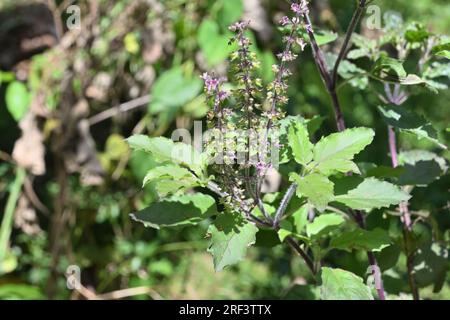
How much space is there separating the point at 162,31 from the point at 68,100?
433 mm

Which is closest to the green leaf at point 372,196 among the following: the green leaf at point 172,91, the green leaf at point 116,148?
the green leaf at point 172,91

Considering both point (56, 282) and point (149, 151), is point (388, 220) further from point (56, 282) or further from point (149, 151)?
point (56, 282)

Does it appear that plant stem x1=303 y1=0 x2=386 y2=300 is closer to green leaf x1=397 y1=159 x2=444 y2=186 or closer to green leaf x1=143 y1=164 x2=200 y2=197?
green leaf x1=397 y1=159 x2=444 y2=186

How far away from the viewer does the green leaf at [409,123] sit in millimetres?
943

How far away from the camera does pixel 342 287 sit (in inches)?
34.9

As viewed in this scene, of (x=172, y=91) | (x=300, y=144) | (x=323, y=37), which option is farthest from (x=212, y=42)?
(x=300, y=144)

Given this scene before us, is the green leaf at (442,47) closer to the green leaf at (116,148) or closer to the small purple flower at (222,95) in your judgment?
the small purple flower at (222,95)

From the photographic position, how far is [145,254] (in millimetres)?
2246

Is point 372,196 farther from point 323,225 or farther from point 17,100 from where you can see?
point 17,100

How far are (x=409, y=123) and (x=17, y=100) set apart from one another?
138cm

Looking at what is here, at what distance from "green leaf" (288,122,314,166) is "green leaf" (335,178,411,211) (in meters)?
0.08

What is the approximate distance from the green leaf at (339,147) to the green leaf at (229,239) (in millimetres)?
125
